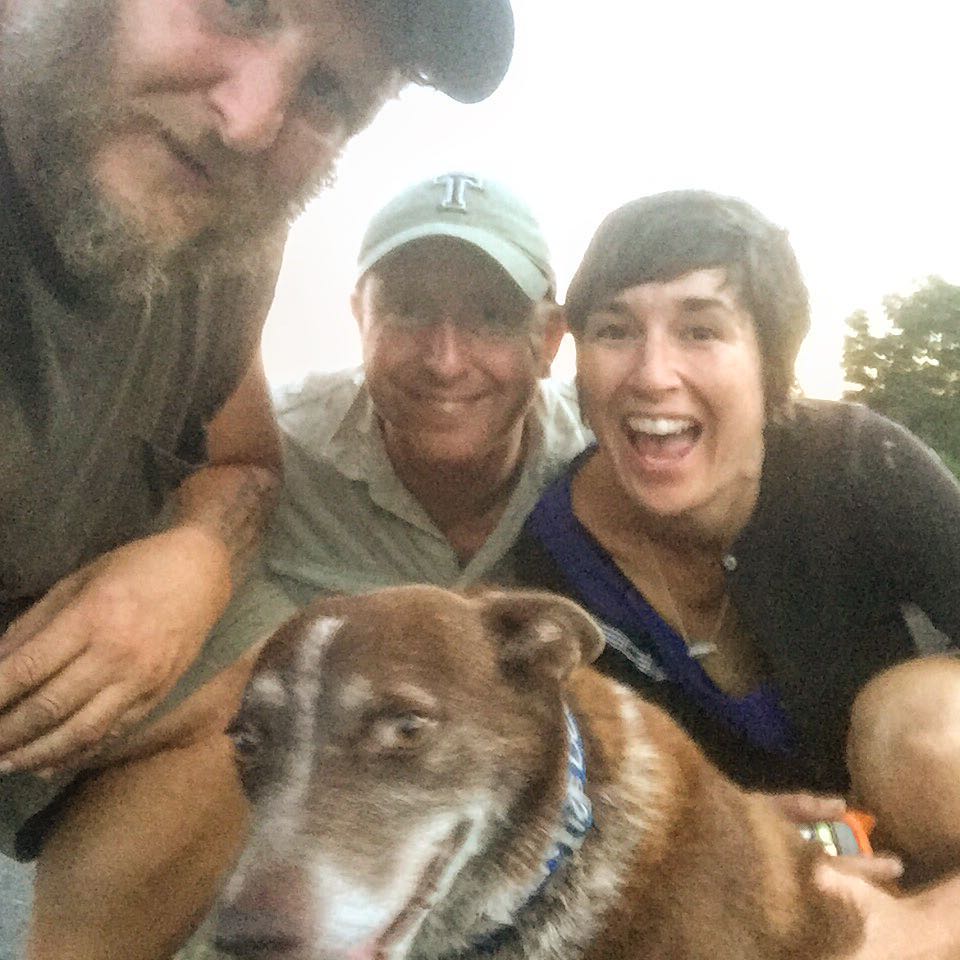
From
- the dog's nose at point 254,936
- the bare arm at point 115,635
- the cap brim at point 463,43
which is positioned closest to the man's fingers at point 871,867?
the dog's nose at point 254,936

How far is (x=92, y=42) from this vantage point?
0.72 meters

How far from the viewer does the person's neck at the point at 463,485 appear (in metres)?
0.98

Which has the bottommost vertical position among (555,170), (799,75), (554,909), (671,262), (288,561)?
(554,909)

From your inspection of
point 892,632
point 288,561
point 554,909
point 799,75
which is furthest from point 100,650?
point 799,75

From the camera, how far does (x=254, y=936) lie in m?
0.53

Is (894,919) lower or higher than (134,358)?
lower

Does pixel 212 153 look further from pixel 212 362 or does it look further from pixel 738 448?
pixel 738 448

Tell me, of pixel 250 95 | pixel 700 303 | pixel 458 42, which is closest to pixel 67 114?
pixel 250 95

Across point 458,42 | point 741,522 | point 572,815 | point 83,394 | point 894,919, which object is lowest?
point 894,919

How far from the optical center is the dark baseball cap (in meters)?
0.83

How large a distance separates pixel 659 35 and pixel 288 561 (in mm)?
732

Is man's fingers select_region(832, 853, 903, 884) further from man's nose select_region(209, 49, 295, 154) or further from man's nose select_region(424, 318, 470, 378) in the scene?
man's nose select_region(209, 49, 295, 154)

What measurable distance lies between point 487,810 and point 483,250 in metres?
0.67

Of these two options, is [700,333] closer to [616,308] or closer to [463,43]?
[616,308]
